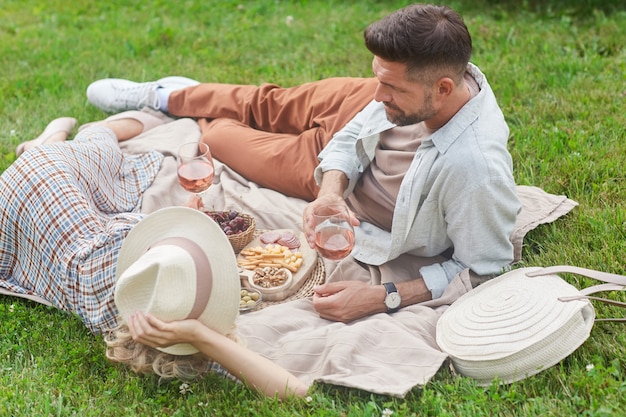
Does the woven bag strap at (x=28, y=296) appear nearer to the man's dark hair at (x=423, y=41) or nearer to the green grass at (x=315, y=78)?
the green grass at (x=315, y=78)

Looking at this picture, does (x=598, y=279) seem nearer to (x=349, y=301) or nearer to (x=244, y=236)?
(x=349, y=301)

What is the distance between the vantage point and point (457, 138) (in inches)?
149

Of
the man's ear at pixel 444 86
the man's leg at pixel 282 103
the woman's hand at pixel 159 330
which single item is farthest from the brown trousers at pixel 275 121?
the woman's hand at pixel 159 330

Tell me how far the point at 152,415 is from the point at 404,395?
3.62 ft

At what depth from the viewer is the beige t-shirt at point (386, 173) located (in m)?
4.17

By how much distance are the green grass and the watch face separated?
0.55 m

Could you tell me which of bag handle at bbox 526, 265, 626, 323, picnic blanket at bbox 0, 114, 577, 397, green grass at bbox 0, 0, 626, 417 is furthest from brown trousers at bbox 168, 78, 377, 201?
bag handle at bbox 526, 265, 626, 323

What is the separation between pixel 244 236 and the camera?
4488 mm

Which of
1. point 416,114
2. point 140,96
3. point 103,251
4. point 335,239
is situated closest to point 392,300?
point 335,239

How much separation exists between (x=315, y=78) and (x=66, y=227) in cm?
319

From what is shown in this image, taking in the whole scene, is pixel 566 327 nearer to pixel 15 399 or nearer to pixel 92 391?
pixel 92 391

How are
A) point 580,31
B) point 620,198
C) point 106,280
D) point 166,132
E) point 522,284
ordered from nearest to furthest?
point 522,284, point 106,280, point 620,198, point 166,132, point 580,31

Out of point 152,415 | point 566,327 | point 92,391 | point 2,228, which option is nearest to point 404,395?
point 566,327

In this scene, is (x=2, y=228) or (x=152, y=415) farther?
(x=2, y=228)
